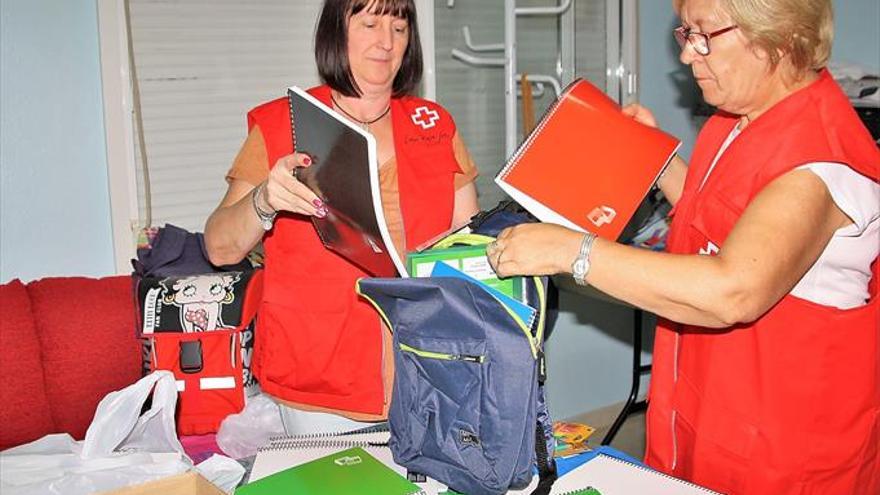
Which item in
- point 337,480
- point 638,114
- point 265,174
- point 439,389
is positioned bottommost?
point 337,480

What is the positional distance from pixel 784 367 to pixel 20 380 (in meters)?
1.81

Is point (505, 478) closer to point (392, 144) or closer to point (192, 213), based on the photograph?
point (392, 144)

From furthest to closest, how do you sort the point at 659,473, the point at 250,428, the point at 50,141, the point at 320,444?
the point at 50,141, the point at 250,428, the point at 320,444, the point at 659,473

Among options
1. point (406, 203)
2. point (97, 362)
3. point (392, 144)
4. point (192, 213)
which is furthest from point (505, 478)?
point (192, 213)

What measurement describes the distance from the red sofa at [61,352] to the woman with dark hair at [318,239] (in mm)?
647

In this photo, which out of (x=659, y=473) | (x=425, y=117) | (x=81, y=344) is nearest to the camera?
(x=659, y=473)

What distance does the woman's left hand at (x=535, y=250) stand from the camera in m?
1.38

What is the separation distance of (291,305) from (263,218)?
0.26 metres

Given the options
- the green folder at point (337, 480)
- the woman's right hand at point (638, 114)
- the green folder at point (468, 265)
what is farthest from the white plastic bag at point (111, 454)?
the woman's right hand at point (638, 114)

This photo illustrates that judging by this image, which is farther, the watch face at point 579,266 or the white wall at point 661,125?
the white wall at point 661,125

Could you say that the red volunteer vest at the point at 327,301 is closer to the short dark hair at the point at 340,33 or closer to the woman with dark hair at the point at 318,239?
the woman with dark hair at the point at 318,239

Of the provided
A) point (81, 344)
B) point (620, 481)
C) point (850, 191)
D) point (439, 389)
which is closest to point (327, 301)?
point (439, 389)

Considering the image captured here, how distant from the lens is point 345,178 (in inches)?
58.5

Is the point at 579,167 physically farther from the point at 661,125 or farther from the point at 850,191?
the point at 661,125
